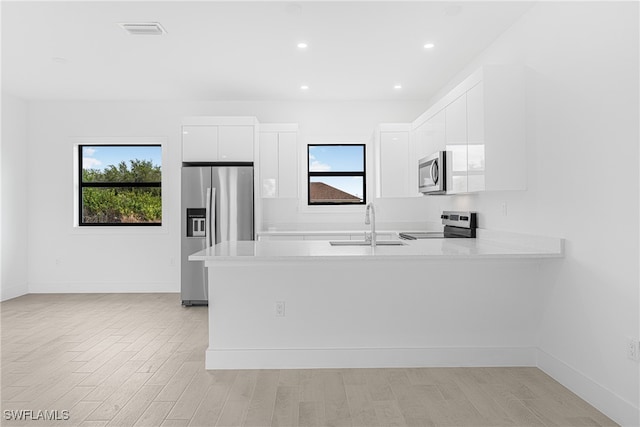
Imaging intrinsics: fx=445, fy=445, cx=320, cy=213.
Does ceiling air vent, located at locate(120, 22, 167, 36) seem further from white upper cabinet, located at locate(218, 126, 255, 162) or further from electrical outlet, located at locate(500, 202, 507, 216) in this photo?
electrical outlet, located at locate(500, 202, 507, 216)

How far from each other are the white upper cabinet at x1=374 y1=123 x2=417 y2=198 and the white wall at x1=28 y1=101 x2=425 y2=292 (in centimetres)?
61

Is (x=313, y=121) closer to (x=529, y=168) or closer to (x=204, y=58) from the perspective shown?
(x=204, y=58)

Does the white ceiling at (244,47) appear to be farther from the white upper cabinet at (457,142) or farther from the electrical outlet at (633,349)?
the electrical outlet at (633,349)

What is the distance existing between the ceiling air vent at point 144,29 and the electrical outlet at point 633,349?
381 cm

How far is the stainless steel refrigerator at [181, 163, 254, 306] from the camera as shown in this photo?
17.4 ft

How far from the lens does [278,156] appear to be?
18.5 ft

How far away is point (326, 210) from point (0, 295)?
169 inches

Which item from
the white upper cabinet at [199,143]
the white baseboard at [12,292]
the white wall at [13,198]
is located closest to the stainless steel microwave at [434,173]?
the white upper cabinet at [199,143]

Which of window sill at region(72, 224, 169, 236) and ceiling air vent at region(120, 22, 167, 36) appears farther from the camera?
window sill at region(72, 224, 169, 236)

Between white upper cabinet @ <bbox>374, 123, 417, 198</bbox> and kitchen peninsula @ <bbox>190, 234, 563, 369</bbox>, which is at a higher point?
white upper cabinet @ <bbox>374, 123, 417, 198</bbox>

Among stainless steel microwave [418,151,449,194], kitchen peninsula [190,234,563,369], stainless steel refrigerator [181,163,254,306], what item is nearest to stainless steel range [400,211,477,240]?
stainless steel microwave [418,151,449,194]

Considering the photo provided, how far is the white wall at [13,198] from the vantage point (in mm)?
5707

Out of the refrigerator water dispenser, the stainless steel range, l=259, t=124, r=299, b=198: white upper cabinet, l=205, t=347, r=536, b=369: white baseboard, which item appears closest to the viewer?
l=205, t=347, r=536, b=369: white baseboard

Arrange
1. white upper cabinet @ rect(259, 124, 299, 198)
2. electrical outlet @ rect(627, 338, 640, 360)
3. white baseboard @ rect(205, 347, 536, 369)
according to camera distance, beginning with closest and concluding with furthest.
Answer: electrical outlet @ rect(627, 338, 640, 360) → white baseboard @ rect(205, 347, 536, 369) → white upper cabinet @ rect(259, 124, 299, 198)
